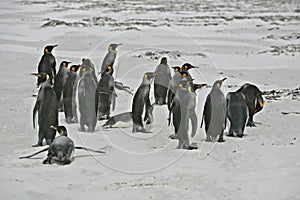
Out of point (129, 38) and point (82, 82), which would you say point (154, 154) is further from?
point (129, 38)

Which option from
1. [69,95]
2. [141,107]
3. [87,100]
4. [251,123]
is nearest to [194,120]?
[141,107]

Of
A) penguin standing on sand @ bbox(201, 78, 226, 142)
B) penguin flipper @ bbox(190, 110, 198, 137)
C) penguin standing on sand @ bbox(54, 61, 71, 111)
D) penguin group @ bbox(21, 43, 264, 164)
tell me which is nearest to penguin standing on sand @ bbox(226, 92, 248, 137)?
penguin group @ bbox(21, 43, 264, 164)

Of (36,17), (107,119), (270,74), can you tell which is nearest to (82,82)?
(107,119)

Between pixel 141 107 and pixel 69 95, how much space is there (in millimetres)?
1229

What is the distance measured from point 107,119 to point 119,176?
2.59 metres

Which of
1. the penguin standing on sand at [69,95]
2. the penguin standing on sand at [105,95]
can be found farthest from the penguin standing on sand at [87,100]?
the penguin standing on sand at [105,95]

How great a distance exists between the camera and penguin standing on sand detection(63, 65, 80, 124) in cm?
743

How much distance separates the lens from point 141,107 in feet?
23.3

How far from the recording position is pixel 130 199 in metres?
4.66

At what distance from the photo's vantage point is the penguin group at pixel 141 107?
620cm

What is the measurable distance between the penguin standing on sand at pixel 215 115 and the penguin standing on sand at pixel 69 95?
2.06 m

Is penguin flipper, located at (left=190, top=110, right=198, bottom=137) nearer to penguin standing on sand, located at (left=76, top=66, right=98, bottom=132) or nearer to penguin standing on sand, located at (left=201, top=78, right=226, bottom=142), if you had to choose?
penguin standing on sand, located at (left=201, top=78, right=226, bottom=142)

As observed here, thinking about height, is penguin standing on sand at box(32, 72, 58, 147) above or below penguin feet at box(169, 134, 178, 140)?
above

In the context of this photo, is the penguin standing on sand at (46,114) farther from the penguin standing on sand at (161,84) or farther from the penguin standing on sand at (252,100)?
the penguin standing on sand at (161,84)
